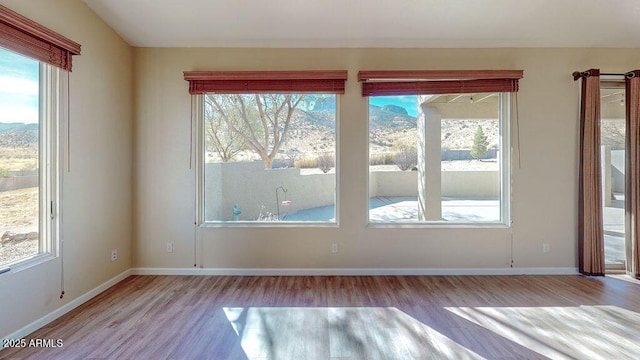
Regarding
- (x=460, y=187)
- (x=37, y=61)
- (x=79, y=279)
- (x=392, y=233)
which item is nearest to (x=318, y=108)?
(x=392, y=233)

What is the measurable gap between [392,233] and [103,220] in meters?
3.25

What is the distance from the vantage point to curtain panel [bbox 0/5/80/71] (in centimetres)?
200

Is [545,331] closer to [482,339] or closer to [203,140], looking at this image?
[482,339]

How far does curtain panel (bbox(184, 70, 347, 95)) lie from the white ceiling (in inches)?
15.2

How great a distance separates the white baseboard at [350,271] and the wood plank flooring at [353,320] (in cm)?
13

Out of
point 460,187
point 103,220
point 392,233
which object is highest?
point 460,187

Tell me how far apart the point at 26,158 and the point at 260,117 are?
216 centimetres

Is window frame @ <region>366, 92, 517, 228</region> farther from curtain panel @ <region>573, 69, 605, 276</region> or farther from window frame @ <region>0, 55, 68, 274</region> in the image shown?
window frame @ <region>0, 55, 68, 274</region>

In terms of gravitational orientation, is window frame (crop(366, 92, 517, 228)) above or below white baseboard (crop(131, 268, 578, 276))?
above

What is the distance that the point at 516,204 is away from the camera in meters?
3.52

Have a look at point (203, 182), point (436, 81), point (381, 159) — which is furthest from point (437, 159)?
point (203, 182)

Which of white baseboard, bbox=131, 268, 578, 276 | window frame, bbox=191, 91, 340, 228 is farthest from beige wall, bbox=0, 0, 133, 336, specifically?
window frame, bbox=191, 91, 340, 228

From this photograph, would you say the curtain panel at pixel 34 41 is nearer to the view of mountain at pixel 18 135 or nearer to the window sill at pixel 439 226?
the view of mountain at pixel 18 135

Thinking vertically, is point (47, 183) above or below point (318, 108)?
below
